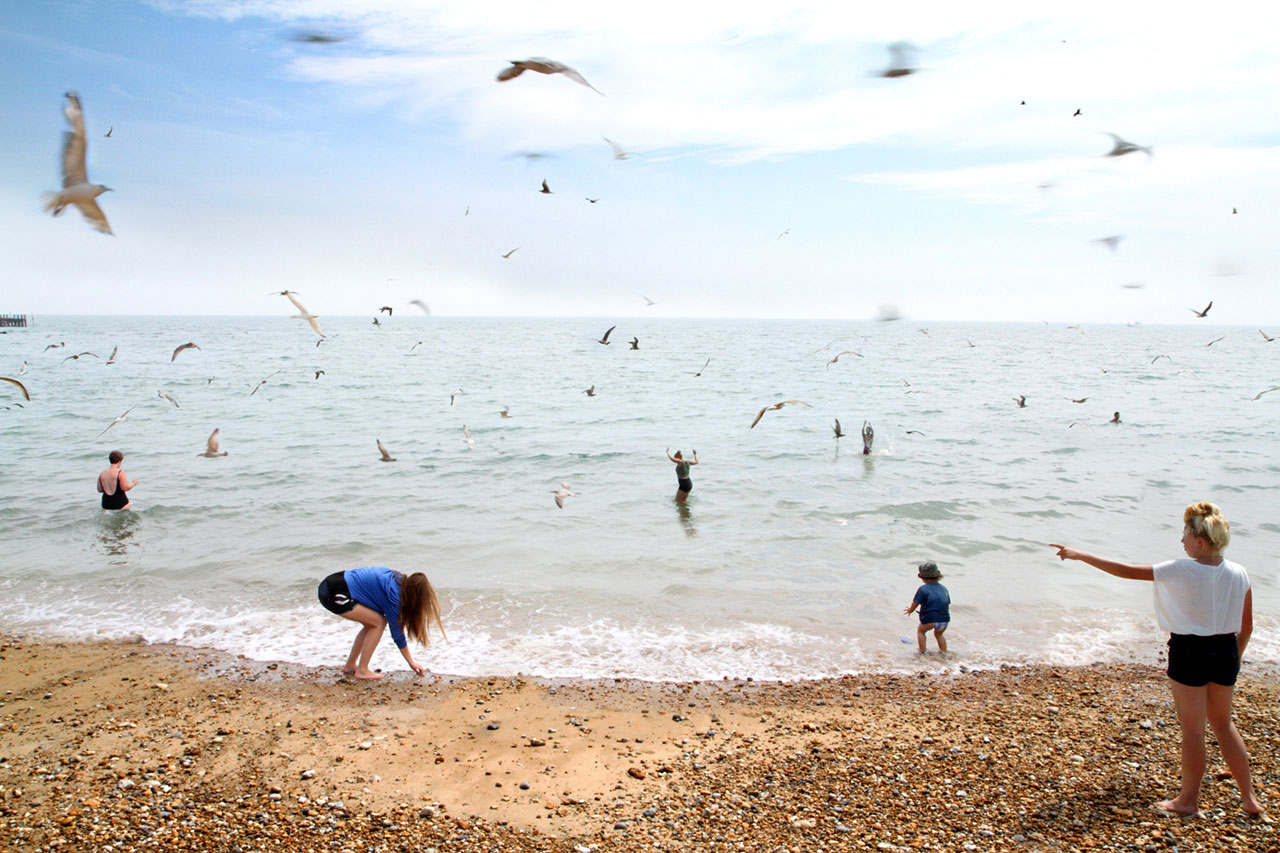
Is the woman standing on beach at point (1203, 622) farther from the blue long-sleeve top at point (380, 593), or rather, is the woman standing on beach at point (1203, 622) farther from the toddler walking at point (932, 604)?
the blue long-sleeve top at point (380, 593)

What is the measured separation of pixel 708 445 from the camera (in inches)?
914

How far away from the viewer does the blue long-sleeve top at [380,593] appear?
6984 mm

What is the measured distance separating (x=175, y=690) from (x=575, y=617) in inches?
172

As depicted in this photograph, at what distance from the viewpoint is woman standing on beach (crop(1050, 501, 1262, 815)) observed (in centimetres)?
409

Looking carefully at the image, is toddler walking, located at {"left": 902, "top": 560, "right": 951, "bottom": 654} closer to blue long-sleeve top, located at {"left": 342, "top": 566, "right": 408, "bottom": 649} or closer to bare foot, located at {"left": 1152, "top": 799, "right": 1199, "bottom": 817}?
bare foot, located at {"left": 1152, "top": 799, "right": 1199, "bottom": 817}

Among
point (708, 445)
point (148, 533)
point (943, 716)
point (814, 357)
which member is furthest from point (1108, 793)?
point (814, 357)

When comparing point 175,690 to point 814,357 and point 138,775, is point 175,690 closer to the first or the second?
point 138,775

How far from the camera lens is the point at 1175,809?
4637 mm

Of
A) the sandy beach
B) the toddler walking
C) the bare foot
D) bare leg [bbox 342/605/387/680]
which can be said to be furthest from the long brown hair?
the bare foot

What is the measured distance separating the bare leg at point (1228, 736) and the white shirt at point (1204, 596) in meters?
0.42

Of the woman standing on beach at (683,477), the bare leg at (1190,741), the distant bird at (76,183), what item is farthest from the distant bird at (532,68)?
the woman standing on beach at (683,477)

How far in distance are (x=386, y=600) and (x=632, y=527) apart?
704cm

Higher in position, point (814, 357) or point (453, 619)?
point (814, 357)

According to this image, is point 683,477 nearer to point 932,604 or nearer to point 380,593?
point 932,604
